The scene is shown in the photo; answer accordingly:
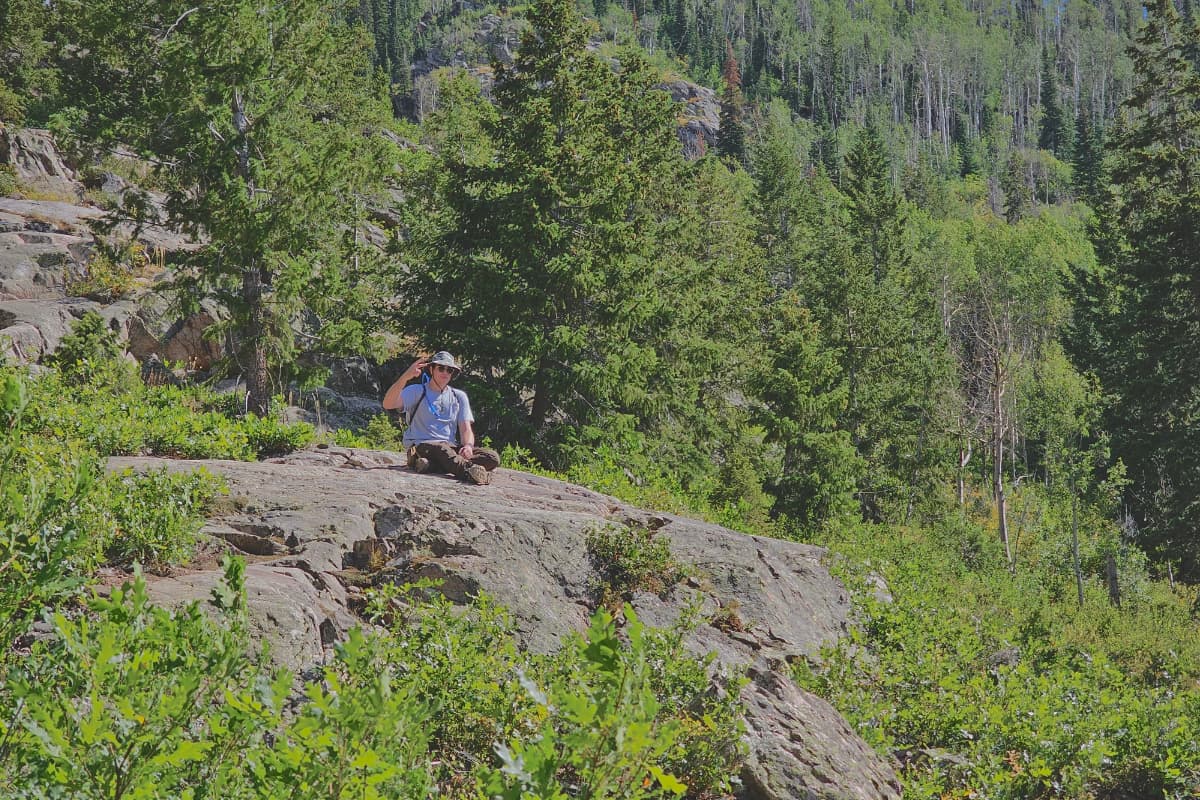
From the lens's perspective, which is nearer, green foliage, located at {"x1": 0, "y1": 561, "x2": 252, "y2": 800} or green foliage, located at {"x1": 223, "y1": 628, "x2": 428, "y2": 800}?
green foliage, located at {"x1": 0, "y1": 561, "x2": 252, "y2": 800}

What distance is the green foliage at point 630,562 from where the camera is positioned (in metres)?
7.50

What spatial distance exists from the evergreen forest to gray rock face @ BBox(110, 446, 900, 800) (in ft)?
1.34

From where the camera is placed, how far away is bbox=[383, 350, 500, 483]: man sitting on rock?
9.18 m

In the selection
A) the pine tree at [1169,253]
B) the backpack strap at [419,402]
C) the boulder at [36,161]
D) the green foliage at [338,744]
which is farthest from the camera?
the boulder at [36,161]

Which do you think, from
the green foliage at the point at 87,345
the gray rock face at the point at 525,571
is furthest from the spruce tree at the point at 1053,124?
the gray rock face at the point at 525,571

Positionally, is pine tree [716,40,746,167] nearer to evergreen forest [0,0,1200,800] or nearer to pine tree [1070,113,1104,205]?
pine tree [1070,113,1104,205]

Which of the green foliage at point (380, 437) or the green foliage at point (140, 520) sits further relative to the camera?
the green foliage at point (380, 437)

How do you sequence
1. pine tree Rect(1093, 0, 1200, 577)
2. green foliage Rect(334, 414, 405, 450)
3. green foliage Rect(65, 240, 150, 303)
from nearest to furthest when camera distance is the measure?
green foliage Rect(334, 414, 405, 450) < green foliage Rect(65, 240, 150, 303) < pine tree Rect(1093, 0, 1200, 577)

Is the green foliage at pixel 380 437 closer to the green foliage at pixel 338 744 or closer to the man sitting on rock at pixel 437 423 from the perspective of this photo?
the man sitting on rock at pixel 437 423

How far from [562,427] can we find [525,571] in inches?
336

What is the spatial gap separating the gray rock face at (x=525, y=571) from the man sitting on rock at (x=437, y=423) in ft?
1.02

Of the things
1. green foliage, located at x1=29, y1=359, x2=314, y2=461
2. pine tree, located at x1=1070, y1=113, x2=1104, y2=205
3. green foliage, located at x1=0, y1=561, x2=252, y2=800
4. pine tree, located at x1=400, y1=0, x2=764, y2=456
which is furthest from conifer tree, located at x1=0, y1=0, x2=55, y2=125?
pine tree, located at x1=1070, y1=113, x2=1104, y2=205

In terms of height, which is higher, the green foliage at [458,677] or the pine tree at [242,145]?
the pine tree at [242,145]

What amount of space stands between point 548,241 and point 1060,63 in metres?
165
